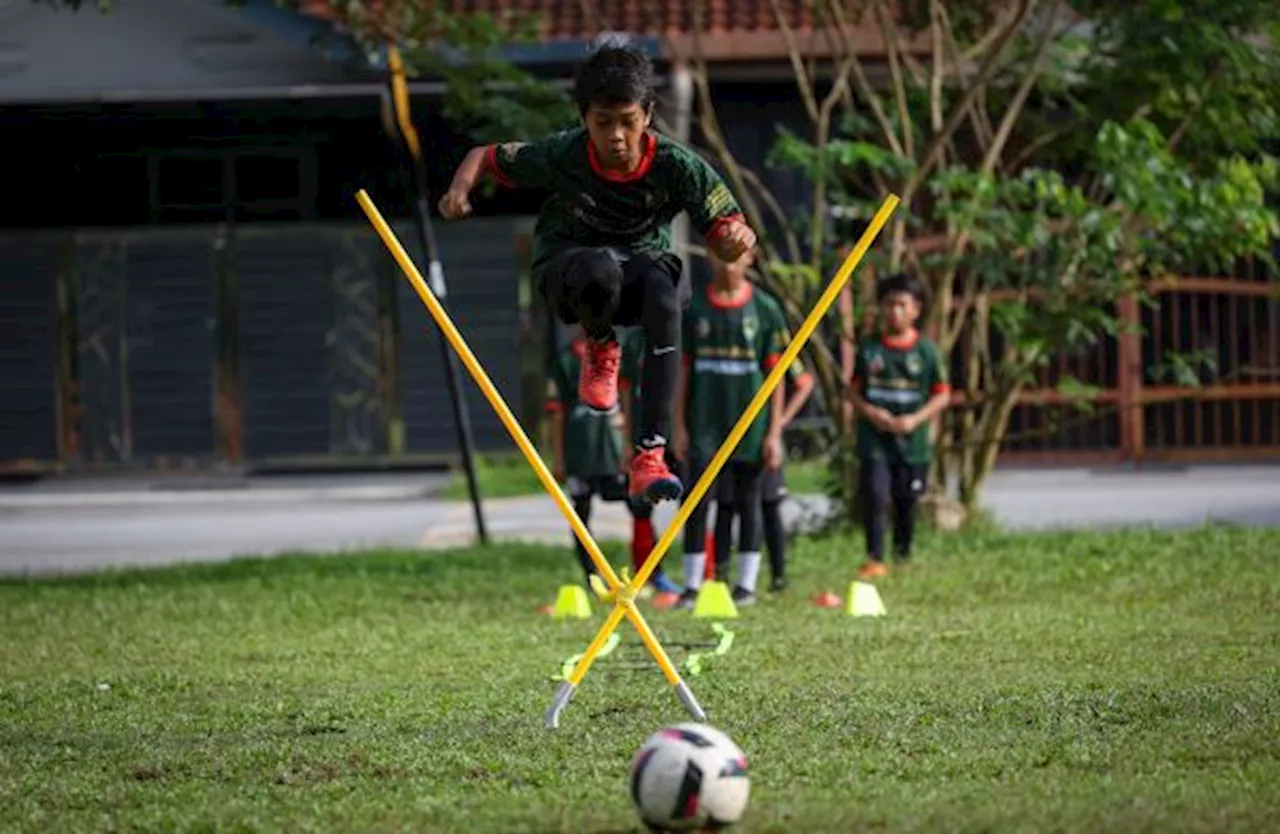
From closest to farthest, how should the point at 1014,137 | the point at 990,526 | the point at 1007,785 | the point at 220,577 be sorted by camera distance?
the point at 1007,785 < the point at 220,577 < the point at 990,526 < the point at 1014,137

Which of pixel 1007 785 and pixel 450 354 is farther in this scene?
pixel 450 354

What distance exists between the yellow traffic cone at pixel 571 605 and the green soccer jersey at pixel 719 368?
38.4 inches

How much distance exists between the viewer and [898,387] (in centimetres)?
1616

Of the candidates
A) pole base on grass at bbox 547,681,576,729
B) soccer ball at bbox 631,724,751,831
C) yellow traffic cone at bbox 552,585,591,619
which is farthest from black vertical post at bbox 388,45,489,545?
soccer ball at bbox 631,724,751,831

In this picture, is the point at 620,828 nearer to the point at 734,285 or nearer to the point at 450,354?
the point at 734,285

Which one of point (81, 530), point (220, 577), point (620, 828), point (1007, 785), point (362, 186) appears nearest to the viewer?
point (620, 828)

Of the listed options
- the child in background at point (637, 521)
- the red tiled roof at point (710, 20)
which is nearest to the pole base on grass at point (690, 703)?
the child in background at point (637, 521)

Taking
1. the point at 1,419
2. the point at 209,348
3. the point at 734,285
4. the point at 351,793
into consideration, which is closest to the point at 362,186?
the point at 209,348

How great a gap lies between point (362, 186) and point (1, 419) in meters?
4.05

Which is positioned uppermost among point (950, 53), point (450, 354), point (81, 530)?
point (950, 53)

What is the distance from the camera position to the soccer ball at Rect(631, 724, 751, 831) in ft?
23.5

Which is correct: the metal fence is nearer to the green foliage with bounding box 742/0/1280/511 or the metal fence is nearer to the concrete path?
the concrete path

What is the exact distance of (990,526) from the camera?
18781 mm

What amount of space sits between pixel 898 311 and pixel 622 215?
6.42 metres
